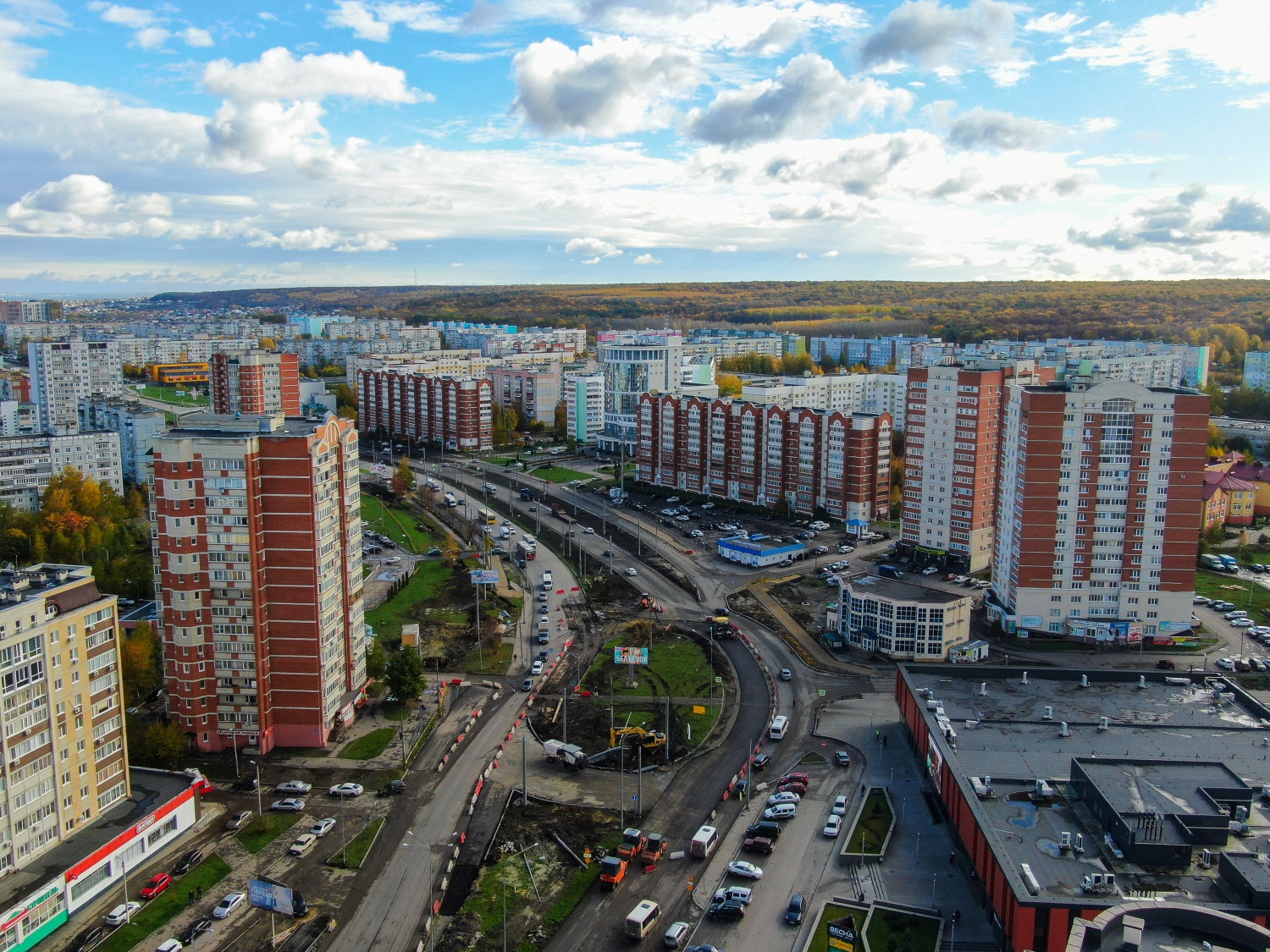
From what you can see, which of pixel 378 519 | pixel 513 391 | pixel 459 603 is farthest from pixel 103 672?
pixel 513 391

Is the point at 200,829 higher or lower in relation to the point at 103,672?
lower

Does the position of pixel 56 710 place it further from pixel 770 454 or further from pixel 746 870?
pixel 770 454

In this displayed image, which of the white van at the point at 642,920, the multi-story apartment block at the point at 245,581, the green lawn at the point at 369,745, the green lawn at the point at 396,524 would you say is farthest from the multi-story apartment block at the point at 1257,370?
the white van at the point at 642,920

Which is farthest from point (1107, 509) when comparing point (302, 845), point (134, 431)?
point (134, 431)

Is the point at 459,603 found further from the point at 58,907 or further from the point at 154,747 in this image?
the point at 58,907

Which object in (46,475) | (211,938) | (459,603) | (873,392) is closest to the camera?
(211,938)

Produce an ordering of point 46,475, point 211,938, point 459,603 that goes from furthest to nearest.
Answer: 1. point 46,475
2. point 459,603
3. point 211,938

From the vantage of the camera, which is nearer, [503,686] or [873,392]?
[503,686]
